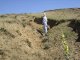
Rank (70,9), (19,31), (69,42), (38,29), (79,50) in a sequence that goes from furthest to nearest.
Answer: (70,9) → (38,29) → (19,31) → (69,42) → (79,50)

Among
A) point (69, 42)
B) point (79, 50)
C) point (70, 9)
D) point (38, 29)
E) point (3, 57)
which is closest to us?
point (3, 57)

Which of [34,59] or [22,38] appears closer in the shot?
[34,59]

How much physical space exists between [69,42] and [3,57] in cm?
850

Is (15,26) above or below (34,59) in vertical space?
above

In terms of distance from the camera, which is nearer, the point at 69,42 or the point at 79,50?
the point at 79,50

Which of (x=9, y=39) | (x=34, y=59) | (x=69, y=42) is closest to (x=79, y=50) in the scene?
(x=69, y=42)

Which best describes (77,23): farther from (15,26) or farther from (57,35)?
(15,26)

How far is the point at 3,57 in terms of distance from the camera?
1070 inches

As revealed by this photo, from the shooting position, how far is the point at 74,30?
35031 millimetres

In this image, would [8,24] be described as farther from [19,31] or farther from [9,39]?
[9,39]

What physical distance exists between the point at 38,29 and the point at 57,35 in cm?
401

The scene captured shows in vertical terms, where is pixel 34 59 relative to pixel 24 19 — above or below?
below

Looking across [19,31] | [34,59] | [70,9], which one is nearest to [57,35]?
[19,31]

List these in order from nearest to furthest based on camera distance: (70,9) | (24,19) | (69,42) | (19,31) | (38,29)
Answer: (69,42)
(19,31)
(38,29)
(24,19)
(70,9)
